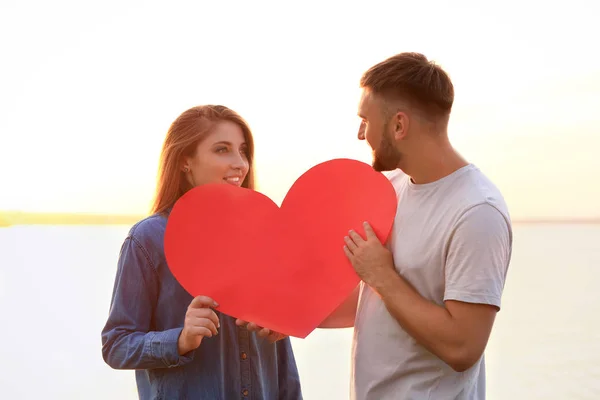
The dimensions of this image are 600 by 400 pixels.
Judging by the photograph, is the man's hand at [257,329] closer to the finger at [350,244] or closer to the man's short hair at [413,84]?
the finger at [350,244]

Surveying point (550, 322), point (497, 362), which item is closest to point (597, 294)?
point (550, 322)

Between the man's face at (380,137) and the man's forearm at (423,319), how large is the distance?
27 cm

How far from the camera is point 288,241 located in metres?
1.44

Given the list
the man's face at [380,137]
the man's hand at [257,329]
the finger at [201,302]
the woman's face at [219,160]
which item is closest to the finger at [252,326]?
the man's hand at [257,329]

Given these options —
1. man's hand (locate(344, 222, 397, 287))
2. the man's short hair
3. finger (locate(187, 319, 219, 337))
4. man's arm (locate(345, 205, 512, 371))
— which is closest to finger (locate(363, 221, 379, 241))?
man's hand (locate(344, 222, 397, 287))

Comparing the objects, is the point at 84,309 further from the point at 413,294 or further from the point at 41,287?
the point at 413,294

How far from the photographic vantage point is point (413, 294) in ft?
4.45

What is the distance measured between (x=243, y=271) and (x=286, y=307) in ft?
0.43

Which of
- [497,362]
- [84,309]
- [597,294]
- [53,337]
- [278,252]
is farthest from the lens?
[597,294]

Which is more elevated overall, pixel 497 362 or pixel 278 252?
pixel 278 252

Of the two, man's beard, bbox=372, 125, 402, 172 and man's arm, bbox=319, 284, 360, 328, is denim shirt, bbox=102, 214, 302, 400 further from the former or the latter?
man's beard, bbox=372, 125, 402, 172

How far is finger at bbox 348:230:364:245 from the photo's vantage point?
1418 millimetres

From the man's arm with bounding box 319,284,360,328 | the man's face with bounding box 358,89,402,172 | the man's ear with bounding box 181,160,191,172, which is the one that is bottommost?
the man's arm with bounding box 319,284,360,328

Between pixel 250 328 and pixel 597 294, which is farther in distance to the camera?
pixel 597 294
